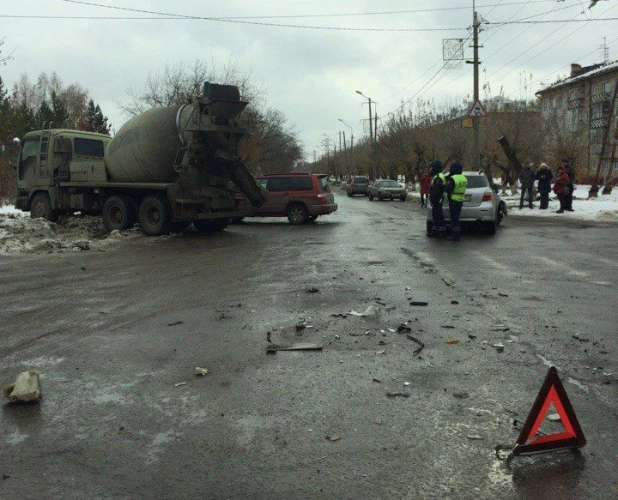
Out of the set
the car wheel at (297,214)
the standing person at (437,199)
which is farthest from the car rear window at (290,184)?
the standing person at (437,199)

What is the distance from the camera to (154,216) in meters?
16.9

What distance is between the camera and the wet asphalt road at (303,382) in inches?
129

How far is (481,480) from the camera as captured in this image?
320cm

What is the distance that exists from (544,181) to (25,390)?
74.0 ft

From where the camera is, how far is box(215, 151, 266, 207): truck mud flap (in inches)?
637

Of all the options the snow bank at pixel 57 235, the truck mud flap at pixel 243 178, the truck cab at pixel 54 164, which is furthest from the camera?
the truck cab at pixel 54 164

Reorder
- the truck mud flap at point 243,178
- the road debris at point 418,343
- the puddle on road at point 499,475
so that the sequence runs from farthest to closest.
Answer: the truck mud flap at point 243,178, the road debris at point 418,343, the puddle on road at point 499,475

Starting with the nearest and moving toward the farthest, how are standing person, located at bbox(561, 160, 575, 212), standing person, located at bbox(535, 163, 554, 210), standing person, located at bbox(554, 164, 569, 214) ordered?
standing person, located at bbox(554, 164, 569, 214)
standing person, located at bbox(561, 160, 575, 212)
standing person, located at bbox(535, 163, 554, 210)

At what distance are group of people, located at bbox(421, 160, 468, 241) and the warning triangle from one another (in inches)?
449

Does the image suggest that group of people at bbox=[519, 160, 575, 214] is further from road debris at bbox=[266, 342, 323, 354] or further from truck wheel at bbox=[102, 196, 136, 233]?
road debris at bbox=[266, 342, 323, 354]

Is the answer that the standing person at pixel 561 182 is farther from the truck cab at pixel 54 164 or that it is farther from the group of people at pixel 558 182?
the truck cab at pixel 54 164

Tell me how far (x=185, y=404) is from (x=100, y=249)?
35.5 ft

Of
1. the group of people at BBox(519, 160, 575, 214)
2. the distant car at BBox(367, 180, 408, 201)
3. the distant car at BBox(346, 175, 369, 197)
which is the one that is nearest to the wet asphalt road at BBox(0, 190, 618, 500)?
the group of people at BBox(519, 160, 575, 214)

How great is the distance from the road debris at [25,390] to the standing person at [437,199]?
38.3 feet
